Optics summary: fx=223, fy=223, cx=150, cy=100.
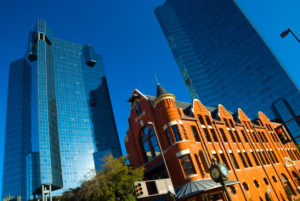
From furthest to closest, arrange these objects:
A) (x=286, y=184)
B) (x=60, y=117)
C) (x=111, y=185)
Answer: (x=60, y=117), (x=286, y=184), (x=111, y=185)

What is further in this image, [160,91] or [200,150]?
[160,91]

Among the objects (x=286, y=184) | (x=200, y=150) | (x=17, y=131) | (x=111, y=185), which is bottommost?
(x=286, y=184)

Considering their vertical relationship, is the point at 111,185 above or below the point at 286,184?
above

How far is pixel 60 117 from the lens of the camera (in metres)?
146

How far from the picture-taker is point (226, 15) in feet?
488

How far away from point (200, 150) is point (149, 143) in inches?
333

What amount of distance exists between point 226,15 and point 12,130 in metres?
172

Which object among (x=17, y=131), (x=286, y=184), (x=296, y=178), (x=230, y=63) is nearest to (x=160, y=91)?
(x=286, y=184)

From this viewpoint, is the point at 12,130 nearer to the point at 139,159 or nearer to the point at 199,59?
the point at 199,59

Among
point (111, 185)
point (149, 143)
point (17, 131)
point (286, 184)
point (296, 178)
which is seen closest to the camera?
point (111, 185)

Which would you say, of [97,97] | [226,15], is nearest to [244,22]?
[226,15]

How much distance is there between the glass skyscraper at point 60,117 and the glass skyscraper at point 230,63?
73.6 metres

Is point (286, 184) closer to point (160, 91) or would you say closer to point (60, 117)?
point (160, 91)

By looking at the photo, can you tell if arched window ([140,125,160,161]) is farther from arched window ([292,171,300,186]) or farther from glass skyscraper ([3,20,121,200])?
glass skyscraper ([3,20,121,200])
